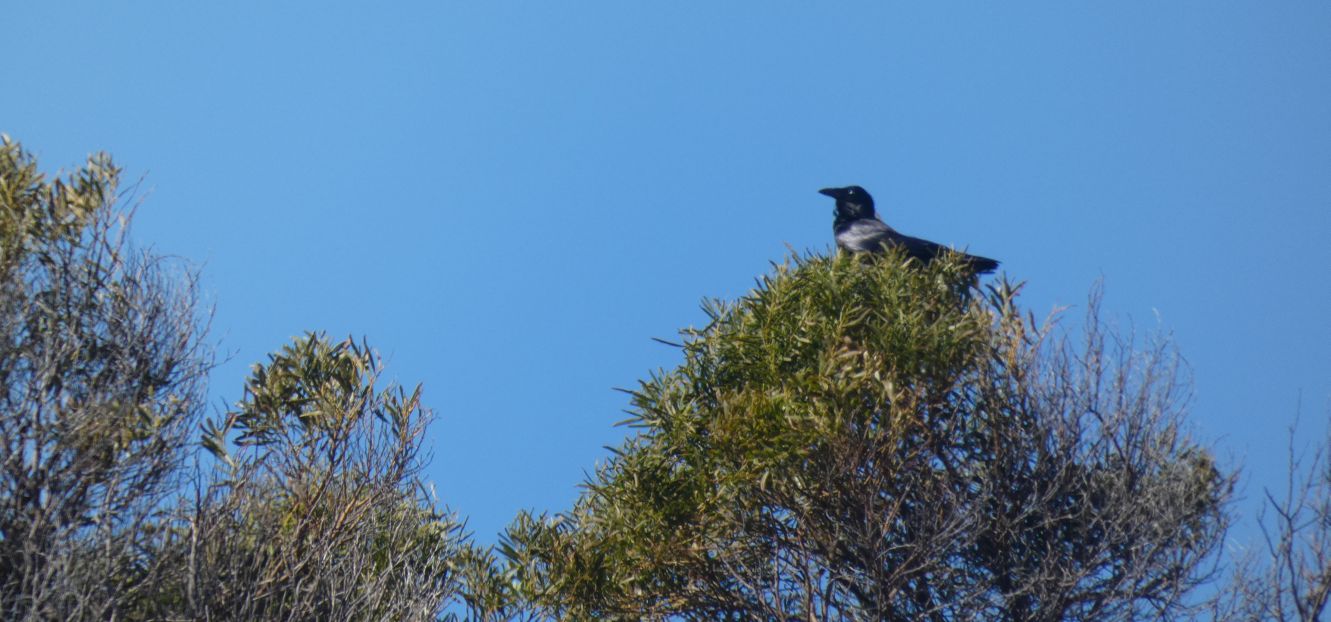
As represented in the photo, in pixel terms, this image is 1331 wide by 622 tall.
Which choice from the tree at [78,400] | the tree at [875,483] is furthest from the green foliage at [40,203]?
the tree at [875,483]

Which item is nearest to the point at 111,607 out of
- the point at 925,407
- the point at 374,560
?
the point at 374,560

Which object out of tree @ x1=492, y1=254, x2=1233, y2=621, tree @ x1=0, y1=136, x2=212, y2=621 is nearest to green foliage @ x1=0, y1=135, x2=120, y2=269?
tree @ x1=0, y1=136, x2=212, y2=621

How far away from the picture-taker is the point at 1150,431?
14938 millimetres

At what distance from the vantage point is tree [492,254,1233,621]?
14117 millimetres

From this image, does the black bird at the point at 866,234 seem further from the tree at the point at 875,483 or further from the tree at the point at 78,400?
the tree at the point at 78,400

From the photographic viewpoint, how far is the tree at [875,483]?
14117mm

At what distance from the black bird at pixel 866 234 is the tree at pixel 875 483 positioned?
1.01 ft

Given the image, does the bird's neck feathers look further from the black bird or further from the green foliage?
the green foliage

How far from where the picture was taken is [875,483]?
14.0 m

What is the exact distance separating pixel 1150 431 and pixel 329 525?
9.03 m

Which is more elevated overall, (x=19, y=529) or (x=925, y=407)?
(x=925, y=407)

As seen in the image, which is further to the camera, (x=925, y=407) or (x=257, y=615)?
(x=925, y=407)

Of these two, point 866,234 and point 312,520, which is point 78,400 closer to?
point 312,520

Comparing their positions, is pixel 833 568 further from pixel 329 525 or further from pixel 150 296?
pixel 150 296
